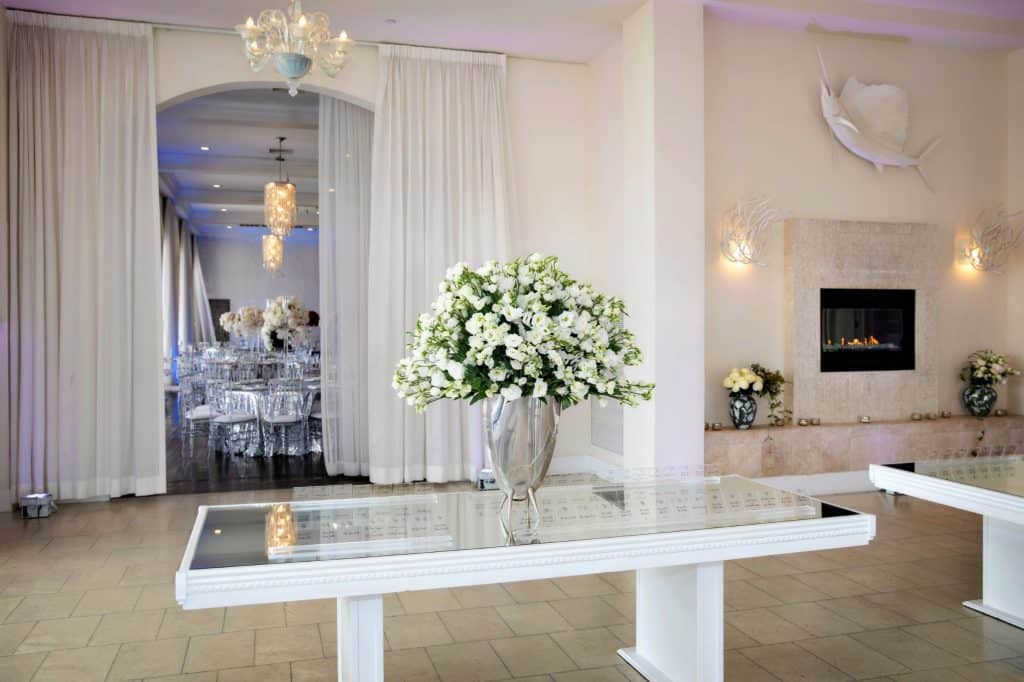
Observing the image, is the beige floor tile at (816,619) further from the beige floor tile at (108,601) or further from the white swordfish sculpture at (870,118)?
the white swordfish sculpture at (870,118)

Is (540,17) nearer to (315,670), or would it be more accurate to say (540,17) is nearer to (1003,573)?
(1003,573)

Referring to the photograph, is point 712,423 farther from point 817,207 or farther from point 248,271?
point 248,271

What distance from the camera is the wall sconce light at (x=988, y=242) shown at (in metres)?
7.59

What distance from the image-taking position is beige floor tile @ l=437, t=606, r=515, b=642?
3.93 meters

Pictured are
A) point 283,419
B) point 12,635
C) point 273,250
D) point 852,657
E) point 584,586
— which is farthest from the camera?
point 273,250

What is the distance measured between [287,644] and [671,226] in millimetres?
3996

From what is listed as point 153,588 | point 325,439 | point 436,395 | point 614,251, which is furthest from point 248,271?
point 436,395

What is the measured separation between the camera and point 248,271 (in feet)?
65.7

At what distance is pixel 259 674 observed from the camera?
11.5 feet

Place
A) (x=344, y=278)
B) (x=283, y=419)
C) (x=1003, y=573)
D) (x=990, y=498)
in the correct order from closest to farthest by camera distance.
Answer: (x=990, y=498) → (x=1003, y=573) → (x=344, y=278) → (x=283, y=419)

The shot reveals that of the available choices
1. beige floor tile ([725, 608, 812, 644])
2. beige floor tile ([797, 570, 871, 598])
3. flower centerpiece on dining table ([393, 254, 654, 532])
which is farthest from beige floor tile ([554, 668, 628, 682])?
beige floor tile ([797, 570, 871, 598])

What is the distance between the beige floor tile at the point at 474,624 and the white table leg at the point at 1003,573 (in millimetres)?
2354

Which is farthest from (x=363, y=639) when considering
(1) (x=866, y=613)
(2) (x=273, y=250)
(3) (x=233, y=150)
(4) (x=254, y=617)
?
(2) (x=273, y=250)

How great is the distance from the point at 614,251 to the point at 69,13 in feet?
15.3
